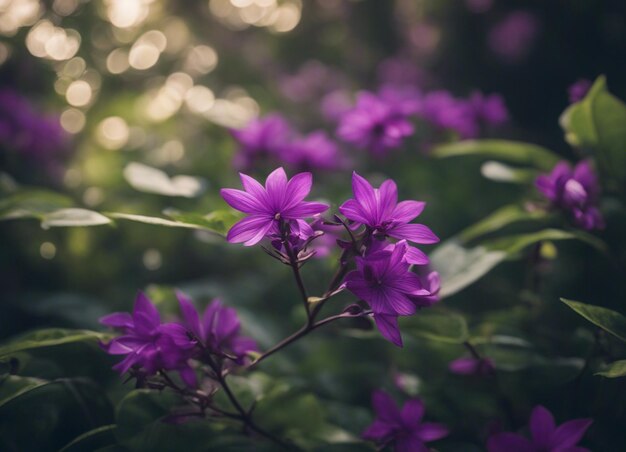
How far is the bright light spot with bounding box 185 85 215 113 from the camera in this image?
179 cm

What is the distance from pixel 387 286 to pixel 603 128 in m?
0.74

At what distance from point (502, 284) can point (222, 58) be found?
1962 millimetres

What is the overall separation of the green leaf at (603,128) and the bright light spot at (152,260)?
3.77 ft

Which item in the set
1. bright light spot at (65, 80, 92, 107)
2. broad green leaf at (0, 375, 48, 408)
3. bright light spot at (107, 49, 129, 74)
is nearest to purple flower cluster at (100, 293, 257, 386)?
broad green leaf at (0, 375, 48, 408)

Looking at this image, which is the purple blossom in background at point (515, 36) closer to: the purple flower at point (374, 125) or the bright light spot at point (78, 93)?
the purple flower at point (374, 125)

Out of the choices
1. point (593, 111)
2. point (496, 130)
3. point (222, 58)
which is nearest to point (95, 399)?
point (593, 111)

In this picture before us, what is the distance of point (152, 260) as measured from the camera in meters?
1.49

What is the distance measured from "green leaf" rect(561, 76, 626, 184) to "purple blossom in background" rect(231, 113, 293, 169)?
2.43 ft

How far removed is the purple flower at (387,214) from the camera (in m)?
0.74

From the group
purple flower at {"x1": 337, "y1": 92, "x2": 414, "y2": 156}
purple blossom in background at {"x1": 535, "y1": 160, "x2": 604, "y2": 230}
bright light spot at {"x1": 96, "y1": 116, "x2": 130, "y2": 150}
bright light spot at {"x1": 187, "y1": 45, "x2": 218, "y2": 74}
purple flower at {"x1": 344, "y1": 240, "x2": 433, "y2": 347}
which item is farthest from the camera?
bright light spot at {"x1": 187, "y1": 45, "x2": 218, "y2": 74}

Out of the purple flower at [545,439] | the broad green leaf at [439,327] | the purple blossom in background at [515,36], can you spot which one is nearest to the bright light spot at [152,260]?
the broad green leaf at [439,327]

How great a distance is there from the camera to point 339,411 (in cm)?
109

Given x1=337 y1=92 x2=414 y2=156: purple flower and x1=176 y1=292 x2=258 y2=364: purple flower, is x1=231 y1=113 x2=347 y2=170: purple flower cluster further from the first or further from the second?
x1=176 y1=292 x2=258 y2=364: purple flower

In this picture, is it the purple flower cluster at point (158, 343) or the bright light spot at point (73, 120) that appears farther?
the bright light spot at point (73, 120)
